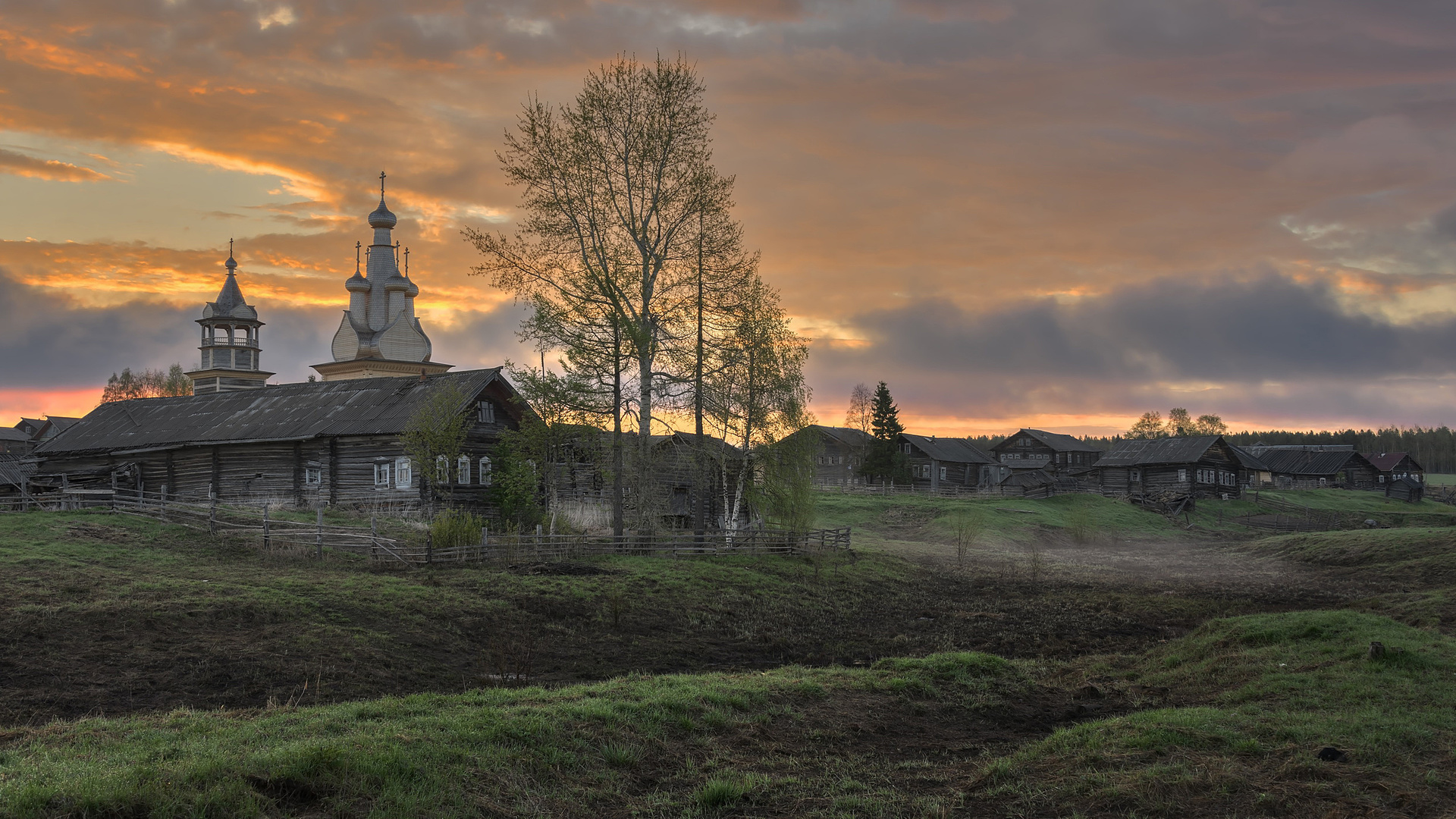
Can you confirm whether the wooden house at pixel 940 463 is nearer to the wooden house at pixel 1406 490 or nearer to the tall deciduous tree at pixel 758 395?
the wooden house at pixel 1406 490

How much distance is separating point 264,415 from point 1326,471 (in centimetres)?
10426

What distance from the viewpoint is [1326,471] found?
101 meters

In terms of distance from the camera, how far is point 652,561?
29797 mm

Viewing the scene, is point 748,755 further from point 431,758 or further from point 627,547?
point 627,547

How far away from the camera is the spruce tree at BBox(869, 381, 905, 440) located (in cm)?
8138

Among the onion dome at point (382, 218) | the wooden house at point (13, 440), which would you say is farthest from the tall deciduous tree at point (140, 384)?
the onion dome at point (382, 218)

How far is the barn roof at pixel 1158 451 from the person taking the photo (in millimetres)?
81438

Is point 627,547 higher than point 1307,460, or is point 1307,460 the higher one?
point 1307,460

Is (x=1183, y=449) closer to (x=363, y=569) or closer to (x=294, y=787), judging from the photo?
(x=363, y=569)

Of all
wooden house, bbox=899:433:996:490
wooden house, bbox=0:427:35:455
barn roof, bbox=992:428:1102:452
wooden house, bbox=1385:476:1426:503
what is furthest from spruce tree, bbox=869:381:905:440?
wooden house, bbox=0:427:35:455

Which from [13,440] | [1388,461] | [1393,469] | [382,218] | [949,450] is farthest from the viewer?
[13,440]

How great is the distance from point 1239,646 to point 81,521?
32771mm

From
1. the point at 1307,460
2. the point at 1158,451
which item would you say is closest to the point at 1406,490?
the point at 1307,460

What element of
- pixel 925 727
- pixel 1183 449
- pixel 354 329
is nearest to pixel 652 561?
pixel 925 727
